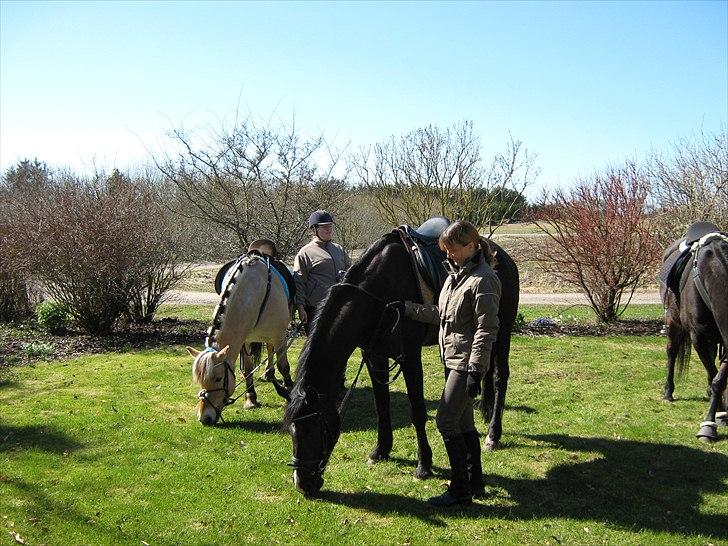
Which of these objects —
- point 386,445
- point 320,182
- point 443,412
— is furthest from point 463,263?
point 320,182

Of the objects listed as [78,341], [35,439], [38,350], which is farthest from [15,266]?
[35,439]

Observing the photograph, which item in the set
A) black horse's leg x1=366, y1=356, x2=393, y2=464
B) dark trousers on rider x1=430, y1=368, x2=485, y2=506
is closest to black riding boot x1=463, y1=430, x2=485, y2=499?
dark trousers on rider x1=430, y1=368, x2=485, y2=506

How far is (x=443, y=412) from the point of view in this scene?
4062 mm

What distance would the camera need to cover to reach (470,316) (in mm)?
4070

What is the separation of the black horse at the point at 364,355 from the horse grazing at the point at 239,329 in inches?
61.3

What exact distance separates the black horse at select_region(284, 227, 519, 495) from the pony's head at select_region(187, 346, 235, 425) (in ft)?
4.93

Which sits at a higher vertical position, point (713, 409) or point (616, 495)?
point (713, 409)

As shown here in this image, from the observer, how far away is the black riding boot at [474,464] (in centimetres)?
427

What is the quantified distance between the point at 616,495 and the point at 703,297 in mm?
2266

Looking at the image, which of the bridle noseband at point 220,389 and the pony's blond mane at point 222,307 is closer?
the bridle noseband at point 220,389

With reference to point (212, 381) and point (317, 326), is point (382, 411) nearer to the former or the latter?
point (317, 326)

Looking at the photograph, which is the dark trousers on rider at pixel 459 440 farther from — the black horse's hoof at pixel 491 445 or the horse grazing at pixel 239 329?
the horse grazing at pixel 239 329

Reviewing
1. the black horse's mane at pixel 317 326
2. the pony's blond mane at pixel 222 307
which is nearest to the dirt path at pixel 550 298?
the pony's blond mane at pixel 222 307

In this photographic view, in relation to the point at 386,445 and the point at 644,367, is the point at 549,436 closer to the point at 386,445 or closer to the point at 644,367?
the point at 386,445
